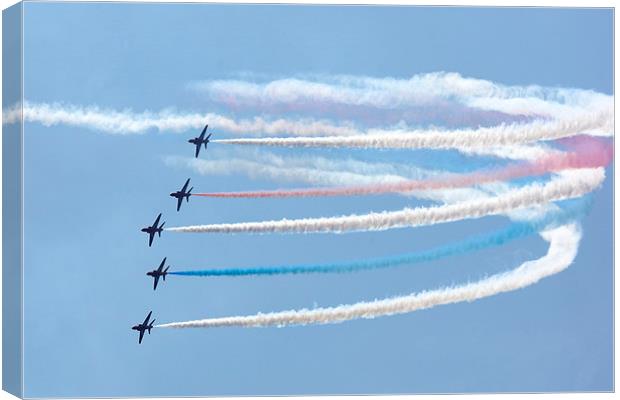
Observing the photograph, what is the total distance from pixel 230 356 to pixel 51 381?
2217 millimetres

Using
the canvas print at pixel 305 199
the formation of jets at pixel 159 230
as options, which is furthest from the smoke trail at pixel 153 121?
the formation of jets at pixel 159 230

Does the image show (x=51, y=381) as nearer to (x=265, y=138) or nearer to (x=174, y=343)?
(x=174, y=343)

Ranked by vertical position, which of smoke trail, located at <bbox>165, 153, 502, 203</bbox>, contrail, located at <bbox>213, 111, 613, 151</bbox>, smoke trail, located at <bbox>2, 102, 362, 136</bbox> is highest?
smoke trail, located at <bbox>2, 102, 362, 136</bbox>

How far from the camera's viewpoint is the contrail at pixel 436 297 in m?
29.6

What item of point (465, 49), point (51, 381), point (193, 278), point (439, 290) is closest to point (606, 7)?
point (465, 49)

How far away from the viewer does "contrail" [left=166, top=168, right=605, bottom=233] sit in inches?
1162

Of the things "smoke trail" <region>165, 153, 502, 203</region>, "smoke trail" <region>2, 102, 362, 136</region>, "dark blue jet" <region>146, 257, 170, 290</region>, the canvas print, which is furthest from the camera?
"smoke trail" <region>165, 153, 502, 203</region>

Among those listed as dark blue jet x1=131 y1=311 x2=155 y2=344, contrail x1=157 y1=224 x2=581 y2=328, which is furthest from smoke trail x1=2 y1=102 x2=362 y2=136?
dark blue jet x1=131 y1=311 x2=155 y2=344

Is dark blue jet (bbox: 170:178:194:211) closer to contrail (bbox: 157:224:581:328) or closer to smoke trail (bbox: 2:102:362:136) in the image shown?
smoke trail (bbox: 2:102:362:136)

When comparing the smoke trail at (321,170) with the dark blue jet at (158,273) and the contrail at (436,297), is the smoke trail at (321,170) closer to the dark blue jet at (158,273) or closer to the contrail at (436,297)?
the contrail at (436,297)

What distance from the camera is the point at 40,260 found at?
95.2 ft

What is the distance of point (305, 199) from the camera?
29.6m

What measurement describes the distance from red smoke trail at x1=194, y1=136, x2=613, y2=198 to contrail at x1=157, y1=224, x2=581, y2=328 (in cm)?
81

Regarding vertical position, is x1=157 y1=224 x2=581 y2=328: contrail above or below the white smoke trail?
below
